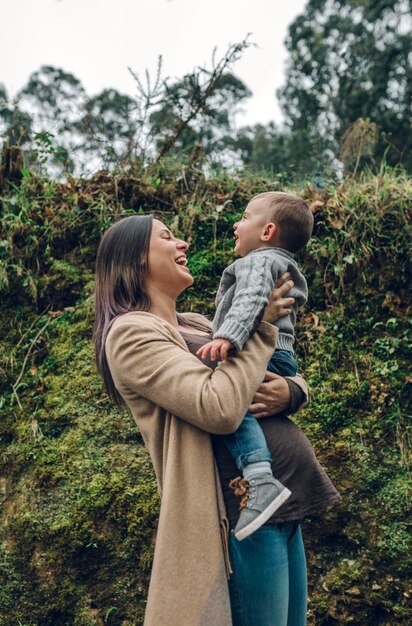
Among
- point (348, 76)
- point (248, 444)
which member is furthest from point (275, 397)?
point (348, 76)

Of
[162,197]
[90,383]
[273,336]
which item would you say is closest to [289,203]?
[273,336]

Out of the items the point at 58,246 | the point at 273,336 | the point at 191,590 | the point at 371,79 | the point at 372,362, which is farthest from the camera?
the point at 371,79

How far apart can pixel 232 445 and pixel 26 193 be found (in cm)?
355

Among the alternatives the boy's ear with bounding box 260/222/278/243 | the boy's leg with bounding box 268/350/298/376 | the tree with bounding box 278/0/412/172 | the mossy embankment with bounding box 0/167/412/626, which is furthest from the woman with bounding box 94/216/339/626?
the tree with bounding box 278/0/412/172

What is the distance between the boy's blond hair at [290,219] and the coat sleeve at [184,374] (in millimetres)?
570

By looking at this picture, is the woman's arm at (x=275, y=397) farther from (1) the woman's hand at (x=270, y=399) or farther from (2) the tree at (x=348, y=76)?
(2) the tree at (x=348, y=76)

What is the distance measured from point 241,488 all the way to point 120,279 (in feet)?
2.91

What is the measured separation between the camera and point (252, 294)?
6.56 ft

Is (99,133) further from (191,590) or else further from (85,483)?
(191,590)

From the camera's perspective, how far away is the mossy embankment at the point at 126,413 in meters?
3.31

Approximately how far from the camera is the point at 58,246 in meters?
4.57

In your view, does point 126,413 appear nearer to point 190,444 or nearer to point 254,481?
Answer: point 190,444

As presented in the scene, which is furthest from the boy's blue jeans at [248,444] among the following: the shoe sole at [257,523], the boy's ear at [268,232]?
the boy's ear at [268,232]

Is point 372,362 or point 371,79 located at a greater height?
point 371,79
